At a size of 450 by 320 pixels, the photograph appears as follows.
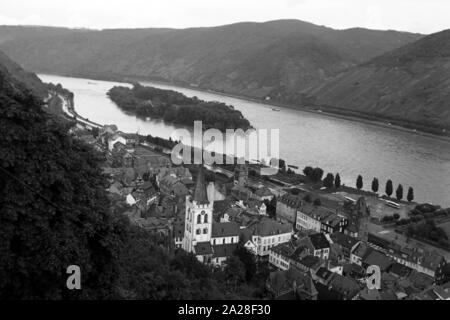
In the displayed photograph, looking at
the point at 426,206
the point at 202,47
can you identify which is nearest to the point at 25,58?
the point at 202,47

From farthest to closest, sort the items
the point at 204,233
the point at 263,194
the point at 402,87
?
1. the point at 402,87
2. the point at 263,194
3. the point at 204,233

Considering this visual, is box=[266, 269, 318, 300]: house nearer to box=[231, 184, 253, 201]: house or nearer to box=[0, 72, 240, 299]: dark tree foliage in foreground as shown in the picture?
box=[0, 72, 240, 299]: dark tree foliage in foreground

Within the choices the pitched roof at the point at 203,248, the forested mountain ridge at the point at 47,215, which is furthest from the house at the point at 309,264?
the forested mountain ridge at the point at 47,215

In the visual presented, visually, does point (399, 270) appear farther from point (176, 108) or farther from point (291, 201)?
point (176, 108)

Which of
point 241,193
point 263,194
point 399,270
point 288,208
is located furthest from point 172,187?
point 399,270

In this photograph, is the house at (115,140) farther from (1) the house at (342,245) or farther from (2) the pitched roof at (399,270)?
(2) the pitched roof at (399,270)
